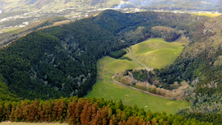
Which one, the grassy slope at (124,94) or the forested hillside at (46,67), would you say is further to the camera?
the grassy slope at (124,94)

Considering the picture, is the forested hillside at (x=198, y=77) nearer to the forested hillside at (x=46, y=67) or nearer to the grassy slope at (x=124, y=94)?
the grassy slope at (x=124, y=94)

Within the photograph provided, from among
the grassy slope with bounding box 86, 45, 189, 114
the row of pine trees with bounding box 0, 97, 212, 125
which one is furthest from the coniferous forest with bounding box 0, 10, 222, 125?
the grassy slope with bounding box 86, 45, 189, 114

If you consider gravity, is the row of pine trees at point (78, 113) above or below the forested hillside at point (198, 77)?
above

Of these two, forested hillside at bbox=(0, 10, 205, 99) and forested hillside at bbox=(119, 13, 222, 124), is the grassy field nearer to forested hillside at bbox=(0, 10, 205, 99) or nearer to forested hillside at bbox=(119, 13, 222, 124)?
forested hillside at bbox=(0, 10, 205, 99)

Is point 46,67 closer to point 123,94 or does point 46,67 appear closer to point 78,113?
point 123,94

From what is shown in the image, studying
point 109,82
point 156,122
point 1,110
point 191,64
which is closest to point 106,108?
point 156,122

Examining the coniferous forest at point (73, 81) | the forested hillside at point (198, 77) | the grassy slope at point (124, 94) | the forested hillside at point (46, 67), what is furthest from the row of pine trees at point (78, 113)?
the grassy slope at point (124, 94)

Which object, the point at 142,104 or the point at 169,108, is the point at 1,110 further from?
the point at 169,108
